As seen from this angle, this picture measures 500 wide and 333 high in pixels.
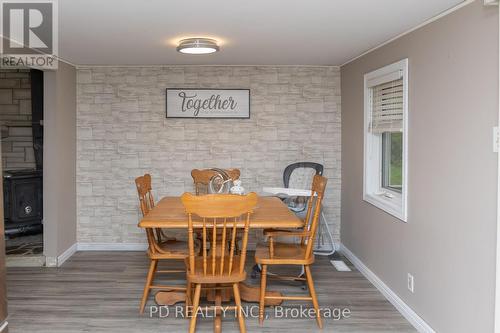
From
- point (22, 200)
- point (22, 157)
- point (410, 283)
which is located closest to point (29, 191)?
point (22, 200)

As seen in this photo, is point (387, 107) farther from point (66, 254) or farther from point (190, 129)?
point (66, 254)

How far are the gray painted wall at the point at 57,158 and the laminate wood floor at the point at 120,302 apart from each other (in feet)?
1.07

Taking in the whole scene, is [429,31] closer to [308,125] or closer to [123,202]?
[308,125]

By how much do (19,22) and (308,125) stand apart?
3.12 meters

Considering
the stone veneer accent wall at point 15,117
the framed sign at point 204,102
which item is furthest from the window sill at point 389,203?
the stone veneer accent wall at point 15,117

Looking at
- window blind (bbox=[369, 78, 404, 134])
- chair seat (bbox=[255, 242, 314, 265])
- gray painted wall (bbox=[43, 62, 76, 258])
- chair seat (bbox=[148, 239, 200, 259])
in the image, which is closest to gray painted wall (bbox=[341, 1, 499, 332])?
window blind (bbox=[369, 78, 404, 134])

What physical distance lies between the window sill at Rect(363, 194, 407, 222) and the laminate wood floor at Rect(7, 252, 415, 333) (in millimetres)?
696

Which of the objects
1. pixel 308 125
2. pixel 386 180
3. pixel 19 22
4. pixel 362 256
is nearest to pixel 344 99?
pixel 308 125

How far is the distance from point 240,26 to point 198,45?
0.58 m

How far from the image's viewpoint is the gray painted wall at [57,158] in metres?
4.70

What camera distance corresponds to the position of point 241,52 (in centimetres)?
450

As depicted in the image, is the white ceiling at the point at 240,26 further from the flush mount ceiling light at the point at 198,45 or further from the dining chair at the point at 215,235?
the dining chair at the point at 215,235

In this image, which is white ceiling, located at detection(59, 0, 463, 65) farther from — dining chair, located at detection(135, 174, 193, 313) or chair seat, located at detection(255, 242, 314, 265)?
chair seat, located at detection(255, 242, 314, 265)

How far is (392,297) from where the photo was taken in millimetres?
3770
